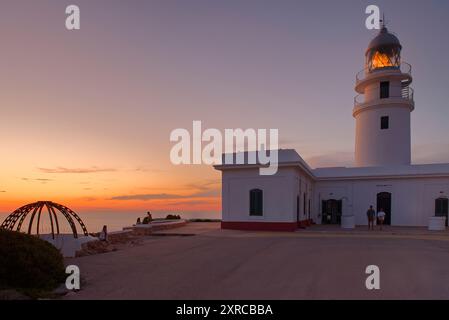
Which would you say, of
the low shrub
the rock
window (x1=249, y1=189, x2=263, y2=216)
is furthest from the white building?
the rock

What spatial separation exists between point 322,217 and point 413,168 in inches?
288

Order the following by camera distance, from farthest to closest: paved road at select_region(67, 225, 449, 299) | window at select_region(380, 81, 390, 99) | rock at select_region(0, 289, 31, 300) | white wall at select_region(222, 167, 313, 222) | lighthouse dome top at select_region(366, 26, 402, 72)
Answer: lighthouse dome top at select_region(366, 26, 402, 72)
window at select_region(380, 81, 390, 99)
white wall at select_region(222, 167, 313, 222)
paved road at select_region(67, 225, 449, 299)
rock at select_region(0, 289, 31, 300)

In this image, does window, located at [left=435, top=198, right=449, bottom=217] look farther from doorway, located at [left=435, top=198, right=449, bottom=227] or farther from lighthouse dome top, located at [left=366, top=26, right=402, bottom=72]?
lighthouse dome top, located at [left=366, top=26, right=402, bottom=72]

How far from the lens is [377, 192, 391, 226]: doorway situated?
22.5 metres

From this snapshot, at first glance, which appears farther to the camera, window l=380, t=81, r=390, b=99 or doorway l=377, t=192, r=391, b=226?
window l=380, t=81, r=390, b=99

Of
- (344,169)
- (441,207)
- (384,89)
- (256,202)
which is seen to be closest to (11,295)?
(256,202)

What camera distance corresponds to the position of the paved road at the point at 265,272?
19.5 ft

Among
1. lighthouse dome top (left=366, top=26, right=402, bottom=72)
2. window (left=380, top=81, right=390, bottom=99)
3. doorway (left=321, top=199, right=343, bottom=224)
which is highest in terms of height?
lighthouse dome top (left=366, top=26, right=402, bottom=72)

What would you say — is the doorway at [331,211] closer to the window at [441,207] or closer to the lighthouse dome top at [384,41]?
the window at [441,207]

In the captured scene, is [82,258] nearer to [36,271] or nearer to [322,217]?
[36,271]

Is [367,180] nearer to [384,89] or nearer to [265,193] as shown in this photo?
[384,89]

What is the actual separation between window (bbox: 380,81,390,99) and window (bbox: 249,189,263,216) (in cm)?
1493

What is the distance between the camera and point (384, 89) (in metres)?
25.8
